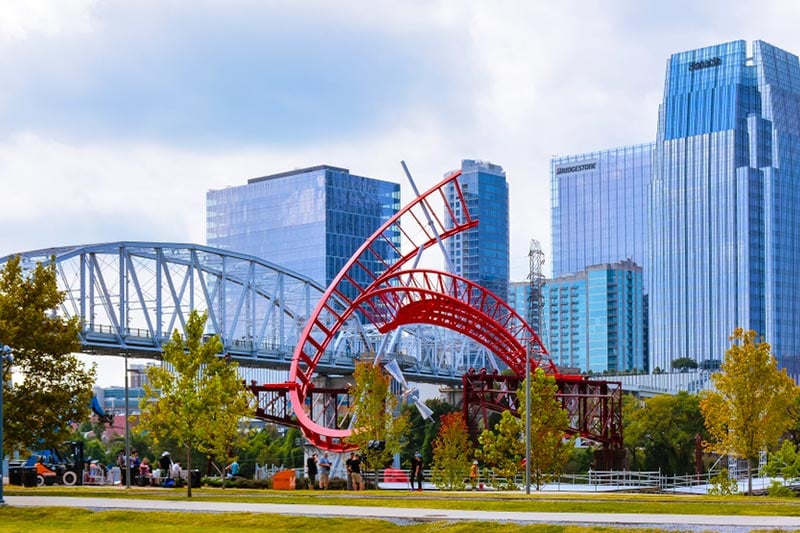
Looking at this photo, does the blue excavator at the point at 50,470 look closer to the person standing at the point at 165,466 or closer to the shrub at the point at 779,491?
the person standing at the point at 165,466

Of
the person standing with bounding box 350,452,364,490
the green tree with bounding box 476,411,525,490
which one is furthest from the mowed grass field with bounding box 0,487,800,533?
the green tree with bounding box 476,411,525,490

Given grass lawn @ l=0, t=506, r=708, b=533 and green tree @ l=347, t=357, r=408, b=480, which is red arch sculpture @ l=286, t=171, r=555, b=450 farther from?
grass lawn @ l=0, t=506, r=708, b=533

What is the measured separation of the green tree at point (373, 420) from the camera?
7669cm

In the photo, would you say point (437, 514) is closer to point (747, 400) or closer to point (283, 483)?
point (283, 483)

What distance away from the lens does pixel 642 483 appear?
324 feet

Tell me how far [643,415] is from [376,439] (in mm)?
79741

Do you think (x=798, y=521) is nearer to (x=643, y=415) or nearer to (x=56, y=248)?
(x=56, y=248)

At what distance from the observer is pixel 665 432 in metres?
152

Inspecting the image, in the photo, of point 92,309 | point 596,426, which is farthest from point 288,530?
point 92,309

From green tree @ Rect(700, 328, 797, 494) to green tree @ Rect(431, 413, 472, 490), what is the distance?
1516cm

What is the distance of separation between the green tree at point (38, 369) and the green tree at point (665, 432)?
95.8 meters

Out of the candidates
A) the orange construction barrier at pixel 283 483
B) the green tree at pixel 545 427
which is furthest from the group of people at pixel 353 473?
the green tree at pixel 545 427

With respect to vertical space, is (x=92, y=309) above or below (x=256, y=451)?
above

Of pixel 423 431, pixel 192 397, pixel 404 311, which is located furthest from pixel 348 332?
pixel 192 397
